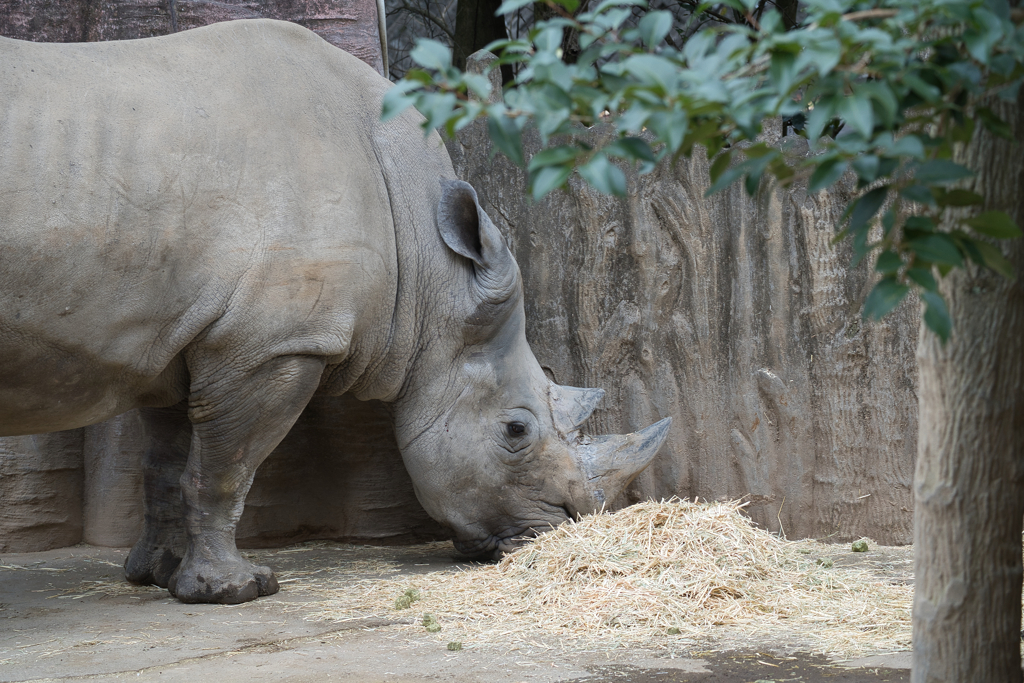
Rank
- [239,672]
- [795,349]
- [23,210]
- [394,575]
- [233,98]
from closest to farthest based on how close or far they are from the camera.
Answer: [239,672]
[23,210]
[233,98]
[394,575]
[795,349]

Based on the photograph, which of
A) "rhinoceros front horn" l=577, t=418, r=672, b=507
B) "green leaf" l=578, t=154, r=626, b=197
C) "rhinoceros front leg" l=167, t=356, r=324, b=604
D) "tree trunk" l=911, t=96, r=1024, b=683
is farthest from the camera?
"rhinoceros front horn" l=577, t=418, r=672, b=507

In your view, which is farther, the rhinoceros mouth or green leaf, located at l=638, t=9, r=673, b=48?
the rhinoceros mouth

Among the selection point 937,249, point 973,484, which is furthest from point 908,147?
point 973,484

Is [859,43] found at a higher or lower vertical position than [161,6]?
lower

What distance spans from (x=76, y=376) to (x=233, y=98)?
1331 mm

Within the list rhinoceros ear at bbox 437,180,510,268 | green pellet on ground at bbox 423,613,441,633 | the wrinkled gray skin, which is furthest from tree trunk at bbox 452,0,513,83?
green pellet on ground at bbox 423,613,441,633

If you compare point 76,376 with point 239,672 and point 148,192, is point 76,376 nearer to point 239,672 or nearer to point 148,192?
point 148,192

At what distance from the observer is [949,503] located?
2359 millimetres

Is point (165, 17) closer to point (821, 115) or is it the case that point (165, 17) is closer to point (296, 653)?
point (296, 653)

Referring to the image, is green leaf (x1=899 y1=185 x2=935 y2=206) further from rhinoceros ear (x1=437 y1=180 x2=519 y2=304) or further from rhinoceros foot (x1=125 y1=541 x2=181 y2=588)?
rhinoceros foot (x1=125 y1=541 x2=181 y2=588)

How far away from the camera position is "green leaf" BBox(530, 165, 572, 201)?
5.07 ft

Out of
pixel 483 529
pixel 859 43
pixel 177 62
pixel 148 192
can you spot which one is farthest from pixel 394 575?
pixel 859 43

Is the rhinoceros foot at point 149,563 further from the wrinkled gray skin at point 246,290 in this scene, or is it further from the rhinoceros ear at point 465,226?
the rhinoceros ear at point 465,226

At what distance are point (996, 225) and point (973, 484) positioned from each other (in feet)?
2.76
